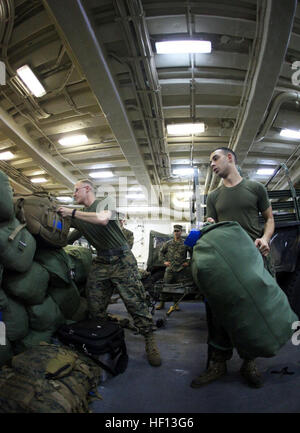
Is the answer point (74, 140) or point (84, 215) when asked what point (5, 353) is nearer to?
point (84, 215)

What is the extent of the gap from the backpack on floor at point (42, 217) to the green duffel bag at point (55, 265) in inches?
4.5

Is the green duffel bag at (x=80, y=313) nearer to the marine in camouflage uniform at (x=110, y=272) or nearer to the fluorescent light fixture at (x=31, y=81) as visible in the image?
the marine in camouflage uniform at (x=110, y=272)

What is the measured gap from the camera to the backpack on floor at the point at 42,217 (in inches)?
63.5

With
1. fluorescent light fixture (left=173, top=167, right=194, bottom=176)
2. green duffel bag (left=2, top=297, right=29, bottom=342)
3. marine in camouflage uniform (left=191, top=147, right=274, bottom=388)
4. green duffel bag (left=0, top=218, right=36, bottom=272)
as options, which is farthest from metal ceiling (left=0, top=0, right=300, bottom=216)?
green duffel bag (left=2, top=297, right=29, bottom=342)

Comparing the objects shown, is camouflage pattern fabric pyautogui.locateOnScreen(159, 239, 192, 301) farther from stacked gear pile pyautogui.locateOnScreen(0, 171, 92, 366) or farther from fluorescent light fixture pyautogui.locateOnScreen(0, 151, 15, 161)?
fluorescent light fixture pyautogui.locateOnScreen(0, 151, 15, 161)

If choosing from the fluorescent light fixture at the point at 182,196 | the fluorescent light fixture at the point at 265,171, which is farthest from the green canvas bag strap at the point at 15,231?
the fluorescent light fixture at the point at 182,196

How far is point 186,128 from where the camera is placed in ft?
14.5

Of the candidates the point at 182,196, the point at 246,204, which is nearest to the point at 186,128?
the point at 246,204

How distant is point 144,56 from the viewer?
2.71m

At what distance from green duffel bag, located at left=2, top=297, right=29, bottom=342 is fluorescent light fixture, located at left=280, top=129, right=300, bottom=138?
18.2 ft

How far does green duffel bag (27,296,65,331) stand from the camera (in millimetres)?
1590

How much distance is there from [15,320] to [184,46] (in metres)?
3.50

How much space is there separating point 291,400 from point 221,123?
4465 mm
